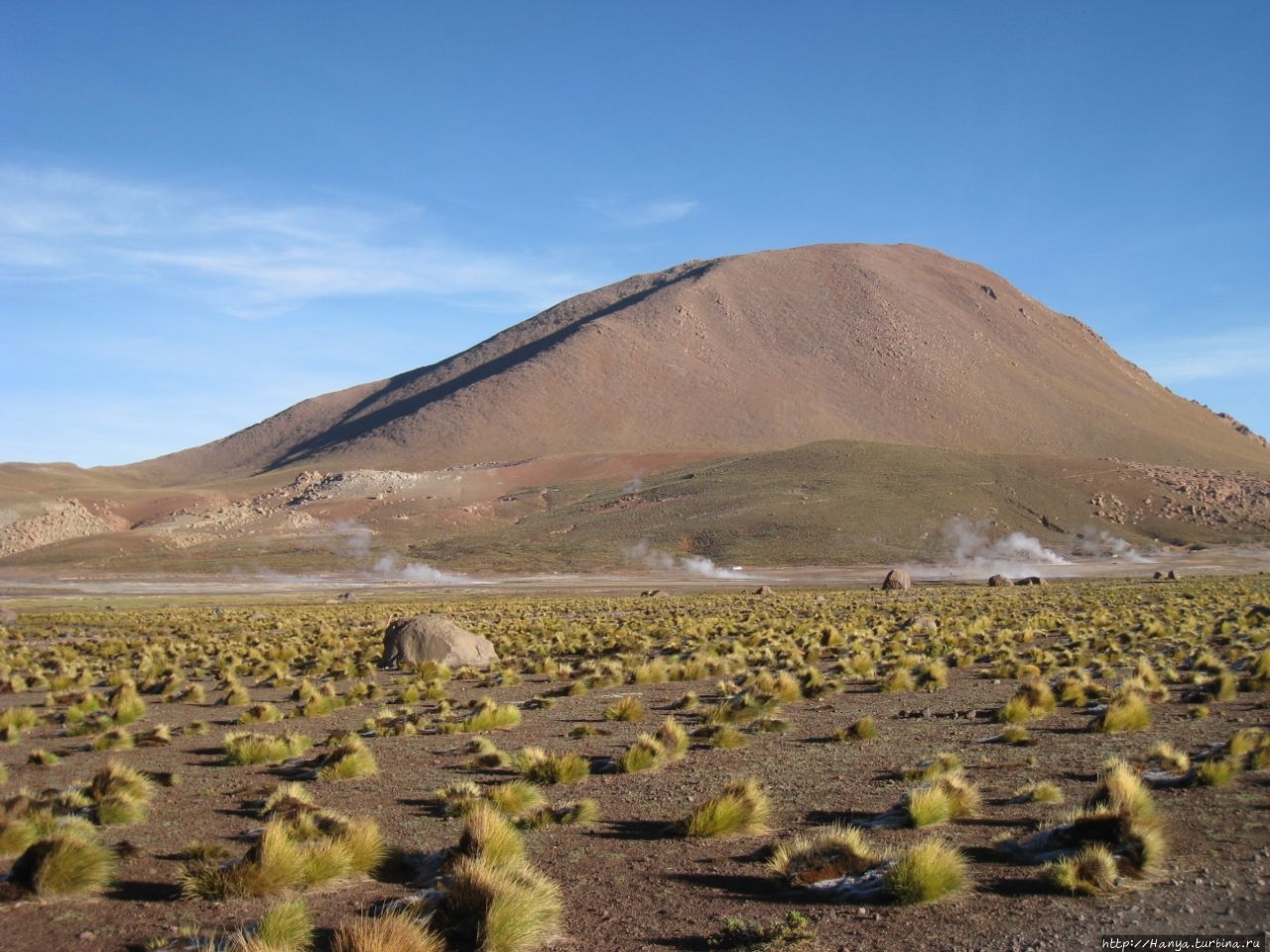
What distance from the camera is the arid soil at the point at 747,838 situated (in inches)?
245

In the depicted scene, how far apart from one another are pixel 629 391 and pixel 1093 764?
157m

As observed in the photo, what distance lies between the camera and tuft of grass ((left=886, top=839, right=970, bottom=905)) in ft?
21.3

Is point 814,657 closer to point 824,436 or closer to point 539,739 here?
point 539,739

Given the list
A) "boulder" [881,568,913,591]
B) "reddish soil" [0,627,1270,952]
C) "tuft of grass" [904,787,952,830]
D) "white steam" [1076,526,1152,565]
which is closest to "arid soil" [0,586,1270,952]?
"reddish soil" [0,627,1270,952]

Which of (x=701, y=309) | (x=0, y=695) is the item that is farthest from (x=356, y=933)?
(x=701, y=309)

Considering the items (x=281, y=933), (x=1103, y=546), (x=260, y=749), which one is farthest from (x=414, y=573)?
(x=281, y=933)

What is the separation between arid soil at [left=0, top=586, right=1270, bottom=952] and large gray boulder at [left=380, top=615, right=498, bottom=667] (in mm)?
8303

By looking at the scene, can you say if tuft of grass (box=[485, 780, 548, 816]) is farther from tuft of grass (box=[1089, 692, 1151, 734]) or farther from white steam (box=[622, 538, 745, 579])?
white steam (box=[622, 538, 745, 579])

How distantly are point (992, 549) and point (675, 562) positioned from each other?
29.4 m

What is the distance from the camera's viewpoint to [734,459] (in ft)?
428

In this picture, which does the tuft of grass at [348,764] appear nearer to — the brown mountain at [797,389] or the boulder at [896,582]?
the boulder at [896,582]

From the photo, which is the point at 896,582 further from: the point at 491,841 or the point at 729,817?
the point at 491,841

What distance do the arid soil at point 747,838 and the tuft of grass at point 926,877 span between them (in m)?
0.10

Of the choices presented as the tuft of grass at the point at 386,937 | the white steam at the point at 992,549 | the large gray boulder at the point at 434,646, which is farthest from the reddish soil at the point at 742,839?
the white steam at the point at 992,549
